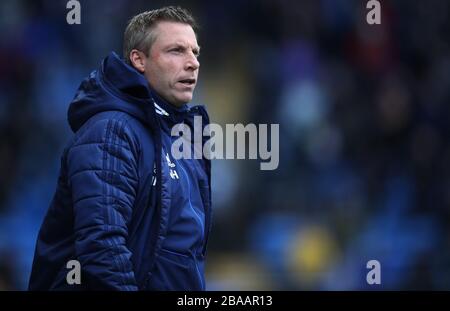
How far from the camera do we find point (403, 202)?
816 centimetres

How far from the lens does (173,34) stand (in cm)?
334

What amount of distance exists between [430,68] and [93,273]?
6838mm

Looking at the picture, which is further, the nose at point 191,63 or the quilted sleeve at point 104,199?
the nose at point 191,63

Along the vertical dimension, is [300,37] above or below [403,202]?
above

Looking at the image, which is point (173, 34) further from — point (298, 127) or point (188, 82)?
point (298, 127)

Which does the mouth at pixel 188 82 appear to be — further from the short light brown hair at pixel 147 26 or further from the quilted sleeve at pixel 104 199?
the quilted sleeve at pixel 104 199

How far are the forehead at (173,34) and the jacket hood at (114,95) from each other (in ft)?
0.78

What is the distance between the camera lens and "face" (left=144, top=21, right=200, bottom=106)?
331 cm

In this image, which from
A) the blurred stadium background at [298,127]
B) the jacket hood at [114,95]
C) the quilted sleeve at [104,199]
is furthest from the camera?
the blurred stadium background at [298,127]

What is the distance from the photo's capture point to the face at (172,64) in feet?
10.8

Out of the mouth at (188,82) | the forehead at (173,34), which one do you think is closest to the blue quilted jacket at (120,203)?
the mouth at (188,82)

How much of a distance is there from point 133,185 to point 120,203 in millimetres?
96
